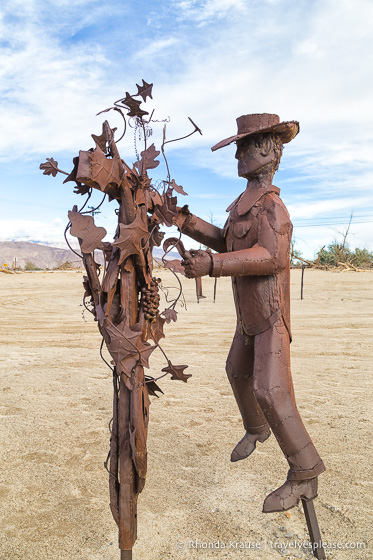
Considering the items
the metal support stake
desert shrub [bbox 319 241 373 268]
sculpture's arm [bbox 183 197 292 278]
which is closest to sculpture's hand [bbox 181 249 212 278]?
sculpture's arm [bbox 183 197 292 278]

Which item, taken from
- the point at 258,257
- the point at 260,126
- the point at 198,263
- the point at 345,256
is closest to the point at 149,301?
the point at 198,263

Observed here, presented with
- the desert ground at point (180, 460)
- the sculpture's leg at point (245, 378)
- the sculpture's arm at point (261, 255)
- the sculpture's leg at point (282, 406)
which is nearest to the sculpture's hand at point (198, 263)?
the sculpture's arm at point (261, 255)

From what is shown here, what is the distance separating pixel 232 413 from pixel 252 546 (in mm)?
1763

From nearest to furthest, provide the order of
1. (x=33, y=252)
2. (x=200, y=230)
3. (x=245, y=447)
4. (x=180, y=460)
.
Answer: (x=200, y=230), (x=245, y=447), (x=180, y=460), (x=33, y=252)

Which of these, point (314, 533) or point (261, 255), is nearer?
point (261, 255)

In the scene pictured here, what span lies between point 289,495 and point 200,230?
1.49 metres

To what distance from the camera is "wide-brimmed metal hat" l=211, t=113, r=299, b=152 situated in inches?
89.7

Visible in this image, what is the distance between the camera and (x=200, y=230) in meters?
2.58

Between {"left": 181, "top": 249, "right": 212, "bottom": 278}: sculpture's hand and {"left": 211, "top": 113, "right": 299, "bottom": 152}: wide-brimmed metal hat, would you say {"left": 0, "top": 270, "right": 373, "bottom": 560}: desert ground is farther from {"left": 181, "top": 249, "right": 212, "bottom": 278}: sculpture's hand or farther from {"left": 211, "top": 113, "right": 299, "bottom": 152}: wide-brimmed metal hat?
{"left": 211, "top": 113, "right": 299, "bottom": 152}: wide-brimmed metal hat

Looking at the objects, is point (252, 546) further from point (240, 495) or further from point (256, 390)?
point (256, 390)

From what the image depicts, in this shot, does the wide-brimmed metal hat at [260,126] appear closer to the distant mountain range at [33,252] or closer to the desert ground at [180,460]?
the desert ground at [180,460]

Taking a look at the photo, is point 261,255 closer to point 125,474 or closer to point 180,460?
point 125,474

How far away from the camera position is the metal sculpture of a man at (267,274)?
2.21 m

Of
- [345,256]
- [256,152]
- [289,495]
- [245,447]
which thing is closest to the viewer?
[289,495]
